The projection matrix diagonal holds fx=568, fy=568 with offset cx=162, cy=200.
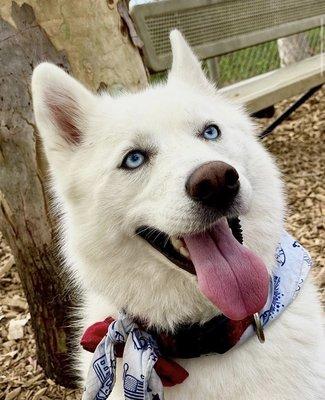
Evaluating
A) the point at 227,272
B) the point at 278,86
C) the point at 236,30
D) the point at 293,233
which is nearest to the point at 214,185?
the point at 227,272

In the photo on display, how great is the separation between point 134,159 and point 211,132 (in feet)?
0.96

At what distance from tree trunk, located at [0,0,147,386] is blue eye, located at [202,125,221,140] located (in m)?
0.90

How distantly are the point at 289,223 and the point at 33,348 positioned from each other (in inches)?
75.2

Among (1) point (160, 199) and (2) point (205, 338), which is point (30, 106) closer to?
(1) point (160, 199)

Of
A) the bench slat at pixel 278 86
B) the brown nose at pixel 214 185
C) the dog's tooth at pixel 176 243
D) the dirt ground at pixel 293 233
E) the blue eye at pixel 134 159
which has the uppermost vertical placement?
the blue eye at pixel 134 159

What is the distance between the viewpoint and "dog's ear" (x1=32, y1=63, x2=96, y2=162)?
1.98 metres

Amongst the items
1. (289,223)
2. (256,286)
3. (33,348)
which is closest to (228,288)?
(256,286)

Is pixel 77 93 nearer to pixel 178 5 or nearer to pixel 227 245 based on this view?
pixel 227 245

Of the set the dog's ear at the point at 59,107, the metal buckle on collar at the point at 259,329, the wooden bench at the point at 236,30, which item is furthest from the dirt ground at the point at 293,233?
the dog's ear at the point at 59,107

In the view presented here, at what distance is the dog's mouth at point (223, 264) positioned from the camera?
173 centimetres

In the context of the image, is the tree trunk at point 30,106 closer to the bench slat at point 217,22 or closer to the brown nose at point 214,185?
the bench slat at point 217,22

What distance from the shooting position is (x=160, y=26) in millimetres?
3846

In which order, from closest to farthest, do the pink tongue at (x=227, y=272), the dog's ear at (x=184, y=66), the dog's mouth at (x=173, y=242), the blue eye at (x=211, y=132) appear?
the pink tongue at (x=227, y=272), the dog's mouth at (x=173, y=242), the blue eye at (x=211, y=132), the dog's ear at (x=184, y=66)

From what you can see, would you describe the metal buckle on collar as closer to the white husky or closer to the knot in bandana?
the white husky
